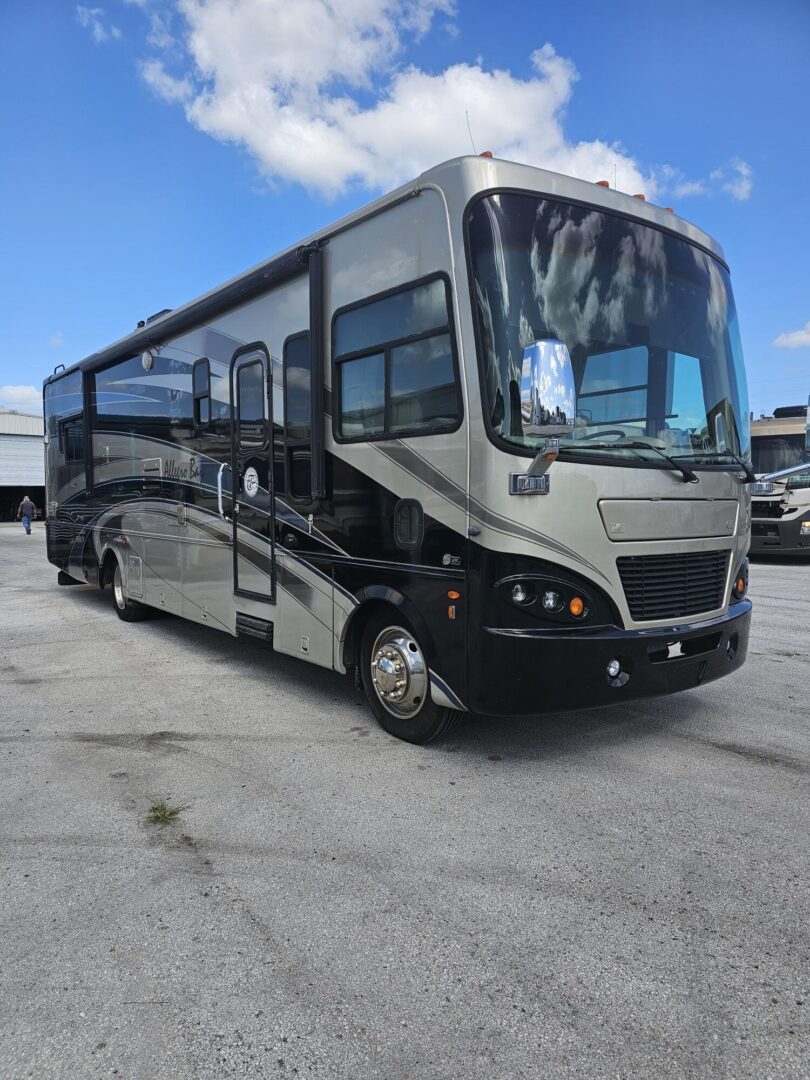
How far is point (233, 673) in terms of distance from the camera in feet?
21.4

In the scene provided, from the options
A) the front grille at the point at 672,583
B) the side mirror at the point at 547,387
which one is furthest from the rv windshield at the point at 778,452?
the side mirror at the point at 547,387

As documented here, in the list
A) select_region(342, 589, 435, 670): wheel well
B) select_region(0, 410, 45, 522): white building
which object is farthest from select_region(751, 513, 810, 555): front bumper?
select_region(0, 410, 45, 522): white building

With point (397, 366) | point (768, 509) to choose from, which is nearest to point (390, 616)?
point (397, 366)

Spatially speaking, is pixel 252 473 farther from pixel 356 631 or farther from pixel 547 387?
pixel 547 387

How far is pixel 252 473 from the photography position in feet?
18.8

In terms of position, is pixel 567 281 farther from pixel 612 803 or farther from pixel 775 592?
pixel 775 592

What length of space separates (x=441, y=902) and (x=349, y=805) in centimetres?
96

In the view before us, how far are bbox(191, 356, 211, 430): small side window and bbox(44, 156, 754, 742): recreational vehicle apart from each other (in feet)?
2.64

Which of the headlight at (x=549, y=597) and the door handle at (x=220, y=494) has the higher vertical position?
the door handle at (x=220, y=494)

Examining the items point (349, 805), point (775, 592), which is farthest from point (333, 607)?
point (775, 592)

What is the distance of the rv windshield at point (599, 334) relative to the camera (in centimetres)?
373

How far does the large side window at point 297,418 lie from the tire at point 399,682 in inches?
43.8

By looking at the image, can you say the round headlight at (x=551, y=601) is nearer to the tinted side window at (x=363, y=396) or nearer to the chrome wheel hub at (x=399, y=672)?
the chrome wheel hub at (x=399, y=672)

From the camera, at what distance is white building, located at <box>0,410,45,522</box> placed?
40.9 metres
